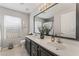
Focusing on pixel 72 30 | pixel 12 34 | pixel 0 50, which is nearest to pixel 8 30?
pixel 12 34

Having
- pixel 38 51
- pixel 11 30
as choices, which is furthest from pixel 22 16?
pixel 38 51

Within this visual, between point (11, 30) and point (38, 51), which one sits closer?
point (38, 51)

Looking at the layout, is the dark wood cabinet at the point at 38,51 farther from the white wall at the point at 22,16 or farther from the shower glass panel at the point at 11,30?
the white wall at the point at 22,16

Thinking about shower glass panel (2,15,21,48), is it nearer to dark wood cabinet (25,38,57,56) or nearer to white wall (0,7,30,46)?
white wall (0,7,30,46)

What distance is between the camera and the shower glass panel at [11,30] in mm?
3623

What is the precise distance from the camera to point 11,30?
12.3 feet

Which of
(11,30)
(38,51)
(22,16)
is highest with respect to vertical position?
(22,16)

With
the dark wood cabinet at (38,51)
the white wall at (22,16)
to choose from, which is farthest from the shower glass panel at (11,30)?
the dark wood cabinet at (38,51)

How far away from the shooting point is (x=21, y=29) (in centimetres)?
444

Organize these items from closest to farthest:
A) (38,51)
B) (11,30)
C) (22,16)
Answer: (38,51), (11,30), (22,16)

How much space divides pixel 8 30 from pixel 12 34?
0.29 meters

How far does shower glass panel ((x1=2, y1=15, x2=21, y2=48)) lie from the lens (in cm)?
362

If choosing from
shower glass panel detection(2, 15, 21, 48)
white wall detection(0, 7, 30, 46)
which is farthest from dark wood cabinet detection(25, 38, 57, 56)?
white wall detection(0, 7, 30, 46)

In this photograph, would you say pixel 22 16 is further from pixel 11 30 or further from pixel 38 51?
pixel 38 51
